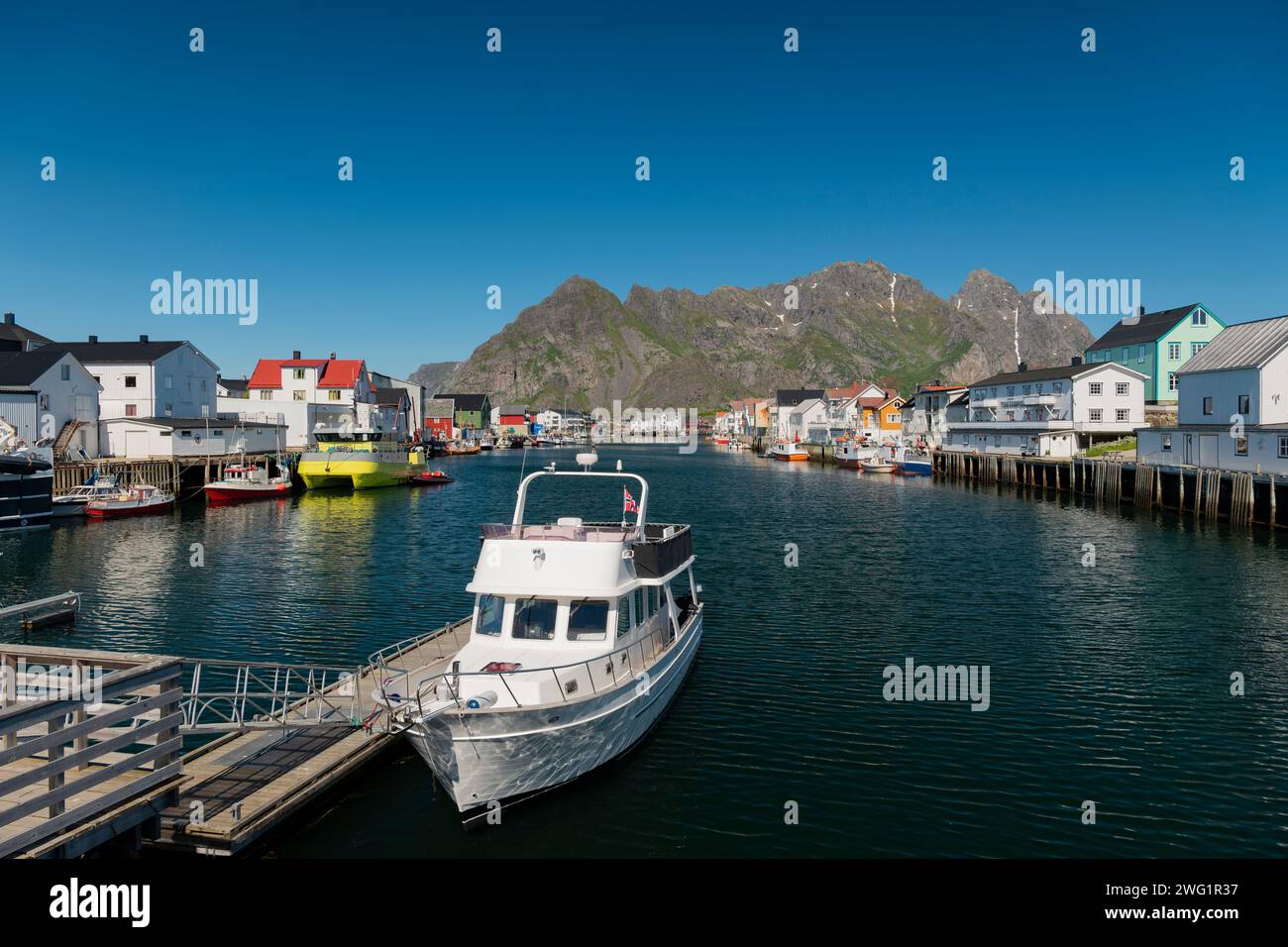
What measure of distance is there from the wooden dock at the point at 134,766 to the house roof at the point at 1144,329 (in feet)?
367

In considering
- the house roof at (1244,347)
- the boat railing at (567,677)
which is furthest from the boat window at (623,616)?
the house roof at (1244,347)

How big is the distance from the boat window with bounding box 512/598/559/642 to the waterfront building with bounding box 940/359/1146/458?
9033 centimetres

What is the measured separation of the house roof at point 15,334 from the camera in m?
98.1

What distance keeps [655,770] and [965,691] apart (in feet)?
33.3

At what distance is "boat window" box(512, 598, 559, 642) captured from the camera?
1755 centimetres

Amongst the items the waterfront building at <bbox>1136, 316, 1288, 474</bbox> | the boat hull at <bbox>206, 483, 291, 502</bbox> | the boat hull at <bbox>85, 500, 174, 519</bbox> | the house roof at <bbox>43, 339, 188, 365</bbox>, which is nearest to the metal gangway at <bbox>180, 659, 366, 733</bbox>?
the boat hull at <bbox>85, 500, 174, 519</bbox>

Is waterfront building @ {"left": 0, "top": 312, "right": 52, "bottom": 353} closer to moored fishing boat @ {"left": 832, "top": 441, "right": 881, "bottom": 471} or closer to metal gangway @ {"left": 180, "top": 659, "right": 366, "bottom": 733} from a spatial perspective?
metal gangway @ {"left": 180, "top": 659, "right": 366, "bottom": 733}

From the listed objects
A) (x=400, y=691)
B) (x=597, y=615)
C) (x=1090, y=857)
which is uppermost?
(x=597, y=615)

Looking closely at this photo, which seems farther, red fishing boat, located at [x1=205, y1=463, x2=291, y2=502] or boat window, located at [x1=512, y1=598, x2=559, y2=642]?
red fishing boat, located at [x1=205, y1=463, x2=291, y2=502]

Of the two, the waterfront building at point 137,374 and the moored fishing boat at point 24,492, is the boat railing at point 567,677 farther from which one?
the waterfront building at point 137,374

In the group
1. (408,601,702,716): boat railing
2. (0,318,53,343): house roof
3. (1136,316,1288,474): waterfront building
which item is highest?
(0,318,53,343): house roof
